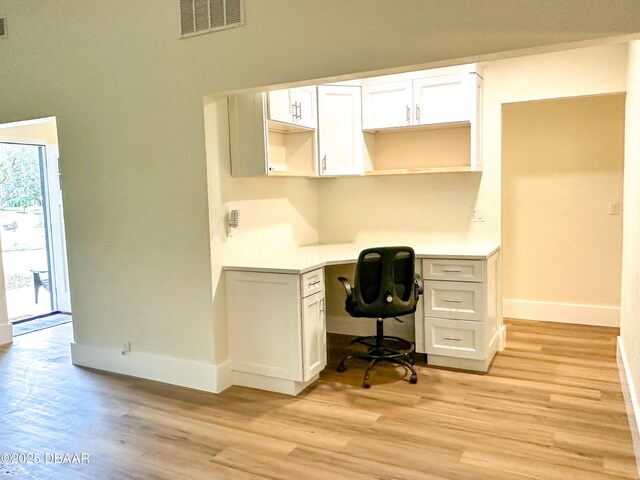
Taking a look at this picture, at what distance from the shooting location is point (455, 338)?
3658mm

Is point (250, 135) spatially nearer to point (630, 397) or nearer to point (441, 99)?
point (441, 99)

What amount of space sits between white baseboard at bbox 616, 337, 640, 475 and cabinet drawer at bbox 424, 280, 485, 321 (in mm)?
946

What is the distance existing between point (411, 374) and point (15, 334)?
391 centimetres

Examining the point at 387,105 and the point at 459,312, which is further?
the point at 387,105

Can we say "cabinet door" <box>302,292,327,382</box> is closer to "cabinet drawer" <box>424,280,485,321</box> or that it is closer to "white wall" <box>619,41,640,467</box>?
"cabinet drawer" <box>424,280,485,321</box>

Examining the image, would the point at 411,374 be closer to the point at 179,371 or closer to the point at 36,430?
the point at 179,371

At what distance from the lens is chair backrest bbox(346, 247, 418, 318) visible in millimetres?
3363

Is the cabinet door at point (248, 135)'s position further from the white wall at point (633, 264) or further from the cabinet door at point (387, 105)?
the white wall at point (633, 264)

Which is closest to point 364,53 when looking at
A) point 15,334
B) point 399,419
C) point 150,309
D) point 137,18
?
point 137,18

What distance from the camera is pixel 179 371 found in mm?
3516

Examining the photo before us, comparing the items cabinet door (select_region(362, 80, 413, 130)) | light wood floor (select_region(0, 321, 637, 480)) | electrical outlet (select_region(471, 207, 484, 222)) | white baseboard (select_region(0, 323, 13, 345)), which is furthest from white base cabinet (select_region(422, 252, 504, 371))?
white baseboard (select_region(0, 323, 13, 345))

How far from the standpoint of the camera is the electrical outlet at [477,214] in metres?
4.12

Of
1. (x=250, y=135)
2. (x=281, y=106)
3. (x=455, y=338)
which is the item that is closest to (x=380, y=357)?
(x=455, y=338)

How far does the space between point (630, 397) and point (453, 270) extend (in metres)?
1.31
